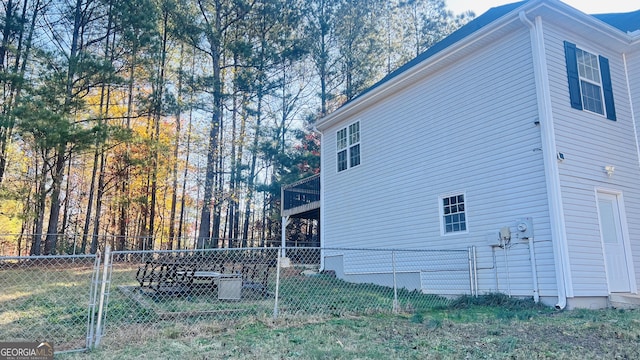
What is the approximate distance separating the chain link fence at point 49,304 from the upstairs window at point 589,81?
25.4ft

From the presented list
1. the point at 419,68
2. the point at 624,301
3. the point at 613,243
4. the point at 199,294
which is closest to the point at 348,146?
the point at 419,68

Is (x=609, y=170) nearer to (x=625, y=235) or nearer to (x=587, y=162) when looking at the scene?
(x=587, y=162)

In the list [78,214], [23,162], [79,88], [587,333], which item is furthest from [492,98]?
[78,214]

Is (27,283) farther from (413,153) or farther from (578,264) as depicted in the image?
(578,264)

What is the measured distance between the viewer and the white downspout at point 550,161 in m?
6.19

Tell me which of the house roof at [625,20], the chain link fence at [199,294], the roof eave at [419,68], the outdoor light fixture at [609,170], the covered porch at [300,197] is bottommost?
the chain link fence at [199,294]

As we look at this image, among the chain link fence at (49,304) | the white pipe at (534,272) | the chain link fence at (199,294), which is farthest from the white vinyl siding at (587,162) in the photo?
the chain link fence at (49,304)

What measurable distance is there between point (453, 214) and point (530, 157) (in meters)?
1.91

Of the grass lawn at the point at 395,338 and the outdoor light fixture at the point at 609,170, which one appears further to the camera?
the outdoor light fixture at the point at 609,170

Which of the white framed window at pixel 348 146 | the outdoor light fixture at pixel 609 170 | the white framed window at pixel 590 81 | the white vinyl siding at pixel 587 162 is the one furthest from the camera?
the white framed window at pixel 348 146

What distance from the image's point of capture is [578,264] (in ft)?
20.7

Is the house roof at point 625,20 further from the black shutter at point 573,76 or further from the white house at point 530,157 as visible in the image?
the black shutter at point 573,76

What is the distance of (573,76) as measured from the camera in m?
7.20

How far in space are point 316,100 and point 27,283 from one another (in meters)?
15.8
